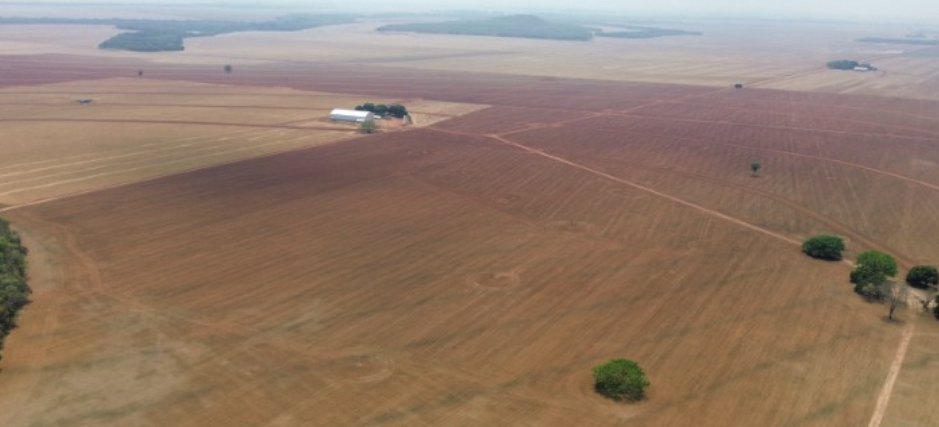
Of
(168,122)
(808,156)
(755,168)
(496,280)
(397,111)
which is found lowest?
(496,280)

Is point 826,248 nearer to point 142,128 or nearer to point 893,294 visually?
point 893,294

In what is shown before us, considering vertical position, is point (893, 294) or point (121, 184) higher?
point (121, 184)

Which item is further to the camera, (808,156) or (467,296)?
(808,156)

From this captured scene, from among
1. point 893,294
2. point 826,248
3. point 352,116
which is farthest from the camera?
point 352,116

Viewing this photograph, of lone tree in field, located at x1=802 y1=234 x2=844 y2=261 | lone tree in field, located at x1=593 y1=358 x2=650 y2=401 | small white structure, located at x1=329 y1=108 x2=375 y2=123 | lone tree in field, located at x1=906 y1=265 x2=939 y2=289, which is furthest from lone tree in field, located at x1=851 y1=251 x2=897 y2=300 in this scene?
small white structure, located at x1=329 y1=108 x2=375 y2=123

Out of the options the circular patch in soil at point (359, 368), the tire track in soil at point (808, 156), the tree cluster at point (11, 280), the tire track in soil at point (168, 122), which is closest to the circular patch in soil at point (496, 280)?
the circular patch in soil at point (359, 368)

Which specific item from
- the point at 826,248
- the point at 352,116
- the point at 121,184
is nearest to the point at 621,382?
the point at 826,248

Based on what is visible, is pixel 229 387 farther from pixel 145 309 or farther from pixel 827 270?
pixel 827 270

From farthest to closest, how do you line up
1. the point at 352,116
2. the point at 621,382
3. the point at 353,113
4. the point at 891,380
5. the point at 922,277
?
1. the point at 353,113
2. the point at 352,116
3. the point at 922,277
4. the point at 891,380
5. the point at 621,382
